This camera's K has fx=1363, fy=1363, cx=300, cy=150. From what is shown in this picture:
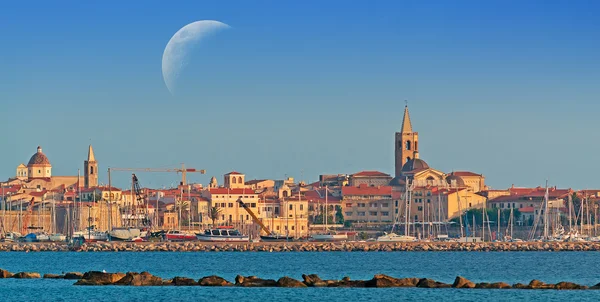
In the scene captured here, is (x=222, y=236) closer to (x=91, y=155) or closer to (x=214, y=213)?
(x=214, y=213)

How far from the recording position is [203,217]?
4988 inches

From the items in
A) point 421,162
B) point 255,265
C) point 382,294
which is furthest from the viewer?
point 421,162

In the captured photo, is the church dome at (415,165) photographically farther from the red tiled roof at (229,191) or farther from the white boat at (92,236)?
the white boat at (92,236)

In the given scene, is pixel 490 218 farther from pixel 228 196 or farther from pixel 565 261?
pixel 565 261

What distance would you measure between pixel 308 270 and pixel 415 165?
89.7m

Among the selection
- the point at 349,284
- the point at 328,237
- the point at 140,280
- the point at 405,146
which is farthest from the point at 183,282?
the point at 405,146

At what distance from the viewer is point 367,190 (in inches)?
5477

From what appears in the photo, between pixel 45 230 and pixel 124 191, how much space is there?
25497mm

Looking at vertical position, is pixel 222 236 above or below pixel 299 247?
above

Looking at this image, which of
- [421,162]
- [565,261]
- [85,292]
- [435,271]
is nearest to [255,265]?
[435,271]

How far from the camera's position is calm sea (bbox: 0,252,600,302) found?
142 ft

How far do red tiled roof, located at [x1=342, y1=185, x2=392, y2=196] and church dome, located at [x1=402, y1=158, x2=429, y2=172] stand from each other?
1169cm

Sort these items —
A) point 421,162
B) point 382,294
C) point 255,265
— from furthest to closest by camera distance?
point 421,162 → point 255,265 → point 382,294

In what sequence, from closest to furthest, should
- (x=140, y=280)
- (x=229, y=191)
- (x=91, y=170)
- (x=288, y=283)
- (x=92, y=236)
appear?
(x=288, y=283)
(x=140, y=280)
(x=92, y=236)
(x=229, y=191)
(x=91, y=170)
